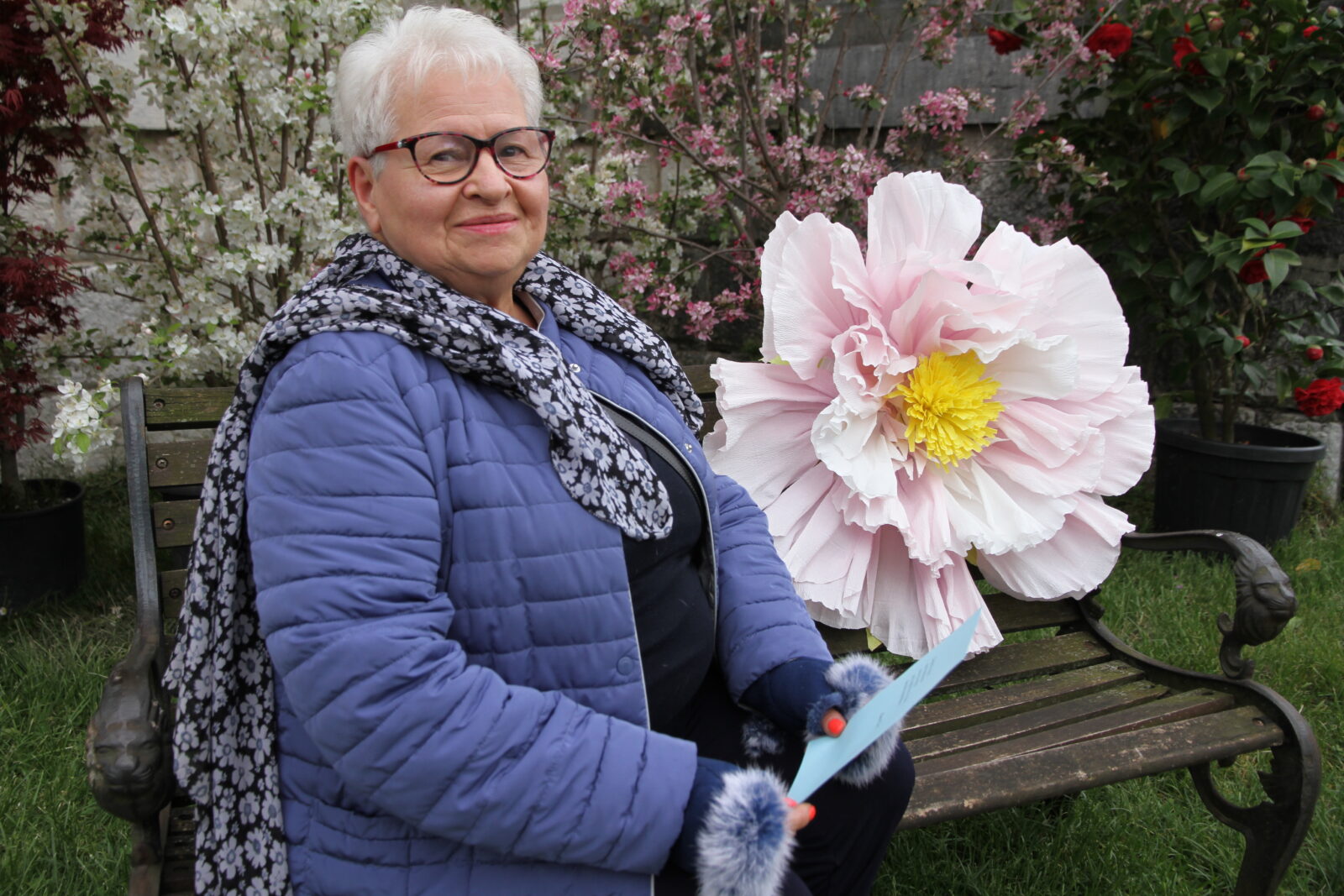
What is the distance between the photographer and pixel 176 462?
1970mm

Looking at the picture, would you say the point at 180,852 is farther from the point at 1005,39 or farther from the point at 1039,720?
the point at 1005,39

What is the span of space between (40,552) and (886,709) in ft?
10.4

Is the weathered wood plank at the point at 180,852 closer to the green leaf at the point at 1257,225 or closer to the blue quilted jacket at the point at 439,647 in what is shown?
the blue quilted jacket at the point at 439,647

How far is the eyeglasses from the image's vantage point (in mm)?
1458

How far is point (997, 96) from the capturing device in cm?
449

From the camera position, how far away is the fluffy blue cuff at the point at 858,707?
145 centimetres

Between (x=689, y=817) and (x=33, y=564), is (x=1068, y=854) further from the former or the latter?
(x=33, y=564)

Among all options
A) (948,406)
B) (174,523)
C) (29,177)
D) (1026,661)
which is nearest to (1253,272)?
(1026,661)

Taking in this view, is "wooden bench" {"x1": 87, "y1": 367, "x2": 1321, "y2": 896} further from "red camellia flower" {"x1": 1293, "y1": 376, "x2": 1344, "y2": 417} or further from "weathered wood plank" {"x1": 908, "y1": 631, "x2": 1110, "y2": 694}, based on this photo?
"red camellia flower" {"x1": 1293, "y1": 376, "x2": 1344, "y2": 417}

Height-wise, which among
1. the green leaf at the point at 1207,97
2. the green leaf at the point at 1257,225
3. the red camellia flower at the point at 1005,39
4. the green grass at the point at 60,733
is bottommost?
the green grass at the point at 60,733

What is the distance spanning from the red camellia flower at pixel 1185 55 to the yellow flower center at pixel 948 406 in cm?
258

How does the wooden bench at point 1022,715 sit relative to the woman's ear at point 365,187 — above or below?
below

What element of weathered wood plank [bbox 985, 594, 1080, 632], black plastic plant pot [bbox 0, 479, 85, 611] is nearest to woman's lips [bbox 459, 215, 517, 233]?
weathered wood plank [bbox 985, 594, 1080, 632]

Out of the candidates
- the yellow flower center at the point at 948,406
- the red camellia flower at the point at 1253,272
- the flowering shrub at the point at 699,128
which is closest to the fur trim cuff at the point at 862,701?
the yellow flower center at the point at 948,406
